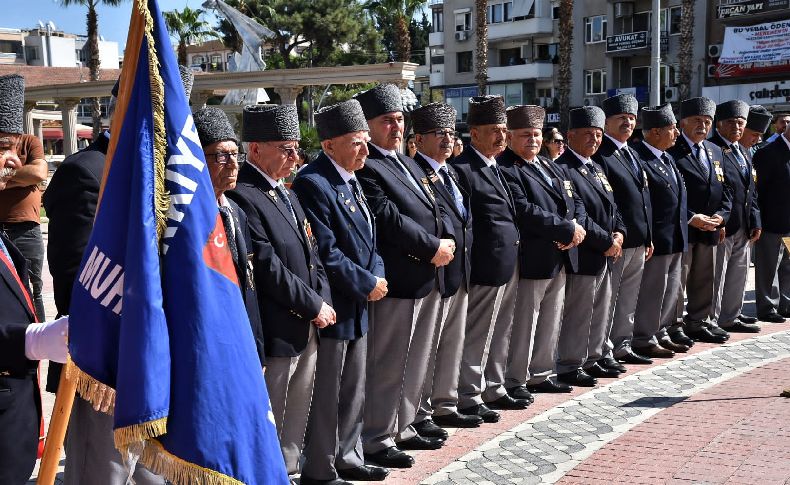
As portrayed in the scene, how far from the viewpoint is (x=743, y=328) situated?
9.88 m

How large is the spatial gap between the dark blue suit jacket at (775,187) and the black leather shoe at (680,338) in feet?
6.86

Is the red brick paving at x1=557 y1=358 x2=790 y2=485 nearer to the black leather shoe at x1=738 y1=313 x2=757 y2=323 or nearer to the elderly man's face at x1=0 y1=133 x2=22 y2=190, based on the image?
the black leather shoe at x1=738 y1=313 x2=757 y2=323

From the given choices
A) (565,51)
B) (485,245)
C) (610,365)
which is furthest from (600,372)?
(565,51)

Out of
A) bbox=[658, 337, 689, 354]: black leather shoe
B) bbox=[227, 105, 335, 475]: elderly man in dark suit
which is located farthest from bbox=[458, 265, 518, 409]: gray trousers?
bbox=[658, 337, 689, 354]: black leather shoe

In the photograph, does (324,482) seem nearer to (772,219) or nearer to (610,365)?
(610,365)

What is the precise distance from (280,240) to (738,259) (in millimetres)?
6782

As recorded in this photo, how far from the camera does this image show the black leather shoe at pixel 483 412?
661 cm

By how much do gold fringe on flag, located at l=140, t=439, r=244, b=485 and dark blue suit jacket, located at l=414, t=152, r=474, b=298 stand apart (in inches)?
132

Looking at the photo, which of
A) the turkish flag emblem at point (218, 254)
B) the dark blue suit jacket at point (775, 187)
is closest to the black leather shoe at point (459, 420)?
the turkish flag emblem at point (218, 254)

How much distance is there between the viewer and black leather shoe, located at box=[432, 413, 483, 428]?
6.48 m

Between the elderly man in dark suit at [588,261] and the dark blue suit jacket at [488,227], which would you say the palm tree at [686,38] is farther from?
the dark blue suit jacket at [488,227]

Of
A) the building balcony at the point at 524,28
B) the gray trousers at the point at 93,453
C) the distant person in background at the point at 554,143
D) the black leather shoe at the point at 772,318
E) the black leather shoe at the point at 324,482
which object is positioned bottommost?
the black leather shoe at the point at 772,318

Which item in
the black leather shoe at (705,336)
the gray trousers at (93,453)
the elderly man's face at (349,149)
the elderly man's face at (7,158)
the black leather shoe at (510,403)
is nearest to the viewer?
the elderly man's face at (7,158)

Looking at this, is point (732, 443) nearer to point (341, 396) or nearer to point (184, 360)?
point (341, 396)
